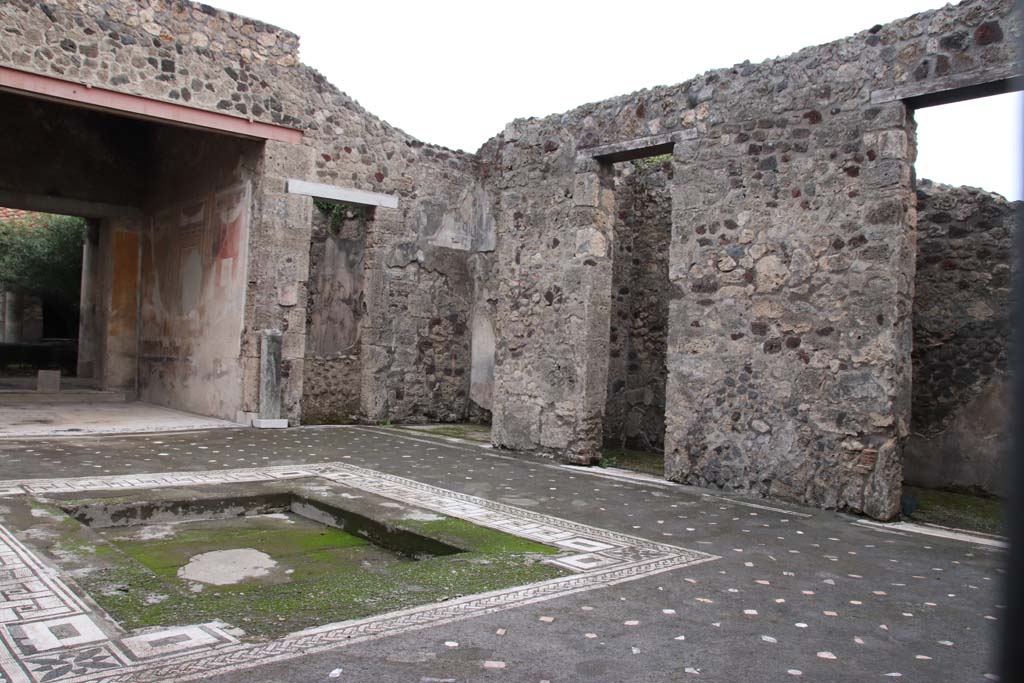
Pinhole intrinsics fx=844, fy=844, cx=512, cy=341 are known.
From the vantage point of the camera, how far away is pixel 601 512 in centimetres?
561

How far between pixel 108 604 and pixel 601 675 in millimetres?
1958

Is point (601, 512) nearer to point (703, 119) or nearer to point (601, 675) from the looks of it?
point (601, 675)

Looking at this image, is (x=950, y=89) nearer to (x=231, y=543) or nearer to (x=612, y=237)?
(x=612, y=237)

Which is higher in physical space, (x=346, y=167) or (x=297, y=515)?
(x=346, y=167)

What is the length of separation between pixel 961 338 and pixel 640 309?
3.31 m

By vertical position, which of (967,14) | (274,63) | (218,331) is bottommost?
(218,331)

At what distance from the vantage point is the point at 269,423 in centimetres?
977

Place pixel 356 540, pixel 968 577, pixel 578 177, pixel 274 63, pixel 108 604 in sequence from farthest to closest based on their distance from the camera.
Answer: pixel 274 63, pixel 578 177, pixel 356 540, pixel 968 577, pixel 108 604

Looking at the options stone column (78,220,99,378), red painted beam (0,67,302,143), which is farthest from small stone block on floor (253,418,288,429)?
stone column (78,220,99,378)

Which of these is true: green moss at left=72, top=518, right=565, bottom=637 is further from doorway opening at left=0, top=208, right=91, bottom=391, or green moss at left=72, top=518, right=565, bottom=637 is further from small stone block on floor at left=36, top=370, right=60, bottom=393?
doorway opening at left=0, top=208, right=91, bottom=391

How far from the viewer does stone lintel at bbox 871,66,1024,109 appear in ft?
17.5

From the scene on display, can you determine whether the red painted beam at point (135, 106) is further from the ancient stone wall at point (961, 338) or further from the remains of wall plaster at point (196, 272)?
the ancient stone wall at point (961, 338)

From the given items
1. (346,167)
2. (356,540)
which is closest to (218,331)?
(346,167)

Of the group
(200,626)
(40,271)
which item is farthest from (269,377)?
(40,271)
